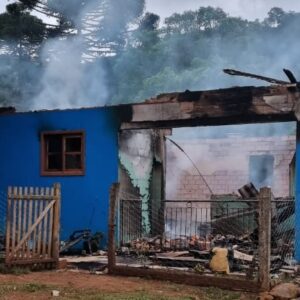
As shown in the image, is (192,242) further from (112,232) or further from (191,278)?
(191,278)

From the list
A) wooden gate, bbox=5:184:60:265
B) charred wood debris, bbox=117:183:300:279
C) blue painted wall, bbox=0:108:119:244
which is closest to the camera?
charred wood debris, bbox=117:183:300:279

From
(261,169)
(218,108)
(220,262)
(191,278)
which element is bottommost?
(191,278)

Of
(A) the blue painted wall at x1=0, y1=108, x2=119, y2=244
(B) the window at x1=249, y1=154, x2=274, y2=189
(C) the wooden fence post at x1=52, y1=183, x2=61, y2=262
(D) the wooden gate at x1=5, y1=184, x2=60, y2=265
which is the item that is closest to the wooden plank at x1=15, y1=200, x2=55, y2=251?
(D) the wooden gate at x1=5, y1=184, x2=60, y2=265

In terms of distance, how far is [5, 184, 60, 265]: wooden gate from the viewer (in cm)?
993

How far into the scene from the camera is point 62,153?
13969mm

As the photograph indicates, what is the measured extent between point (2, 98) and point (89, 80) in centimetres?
497

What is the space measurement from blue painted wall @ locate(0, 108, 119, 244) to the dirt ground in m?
4.15

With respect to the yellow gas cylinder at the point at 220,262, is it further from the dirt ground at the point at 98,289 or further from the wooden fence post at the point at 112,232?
the wooden fence post at the point at 112,232

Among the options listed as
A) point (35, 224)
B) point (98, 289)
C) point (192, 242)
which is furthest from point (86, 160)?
point (98, 289)

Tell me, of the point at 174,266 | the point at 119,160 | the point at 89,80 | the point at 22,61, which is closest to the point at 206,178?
the point at 119,160

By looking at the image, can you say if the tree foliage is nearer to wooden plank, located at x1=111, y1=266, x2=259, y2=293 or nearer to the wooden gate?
the wooden gate

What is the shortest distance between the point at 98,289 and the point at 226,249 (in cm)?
240

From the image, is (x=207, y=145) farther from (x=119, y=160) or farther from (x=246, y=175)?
(x=119, y=160)

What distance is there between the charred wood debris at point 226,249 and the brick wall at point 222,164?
279 inches
